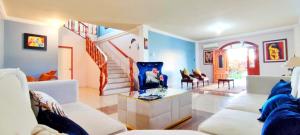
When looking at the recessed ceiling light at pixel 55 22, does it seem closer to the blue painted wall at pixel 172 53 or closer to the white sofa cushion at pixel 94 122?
the blue painted wall at pixel 172 53

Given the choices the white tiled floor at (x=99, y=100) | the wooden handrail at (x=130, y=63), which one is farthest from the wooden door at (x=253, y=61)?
the white tiled floor at (x=99, y=100)

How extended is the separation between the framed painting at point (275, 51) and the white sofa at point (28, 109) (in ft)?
23.3

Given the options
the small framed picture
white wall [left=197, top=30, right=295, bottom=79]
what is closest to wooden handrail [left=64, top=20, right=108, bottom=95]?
the small framed picture

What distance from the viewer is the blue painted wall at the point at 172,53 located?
6082mm

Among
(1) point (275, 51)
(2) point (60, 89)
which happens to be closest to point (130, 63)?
(2) point (60, 89)

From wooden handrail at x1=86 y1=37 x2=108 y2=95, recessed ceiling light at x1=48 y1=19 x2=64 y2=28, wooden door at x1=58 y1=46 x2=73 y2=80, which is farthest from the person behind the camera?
wooden door at x1=58 y1=46 x2=73 y2=80

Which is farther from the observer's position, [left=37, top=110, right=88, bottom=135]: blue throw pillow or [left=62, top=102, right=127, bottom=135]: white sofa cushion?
[left=62, top=102, right=127, bottom=135]: white sofa cushion

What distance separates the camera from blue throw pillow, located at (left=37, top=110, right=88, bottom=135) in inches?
40.3

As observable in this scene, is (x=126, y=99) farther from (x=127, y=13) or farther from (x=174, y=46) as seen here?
(x=174, y=46)

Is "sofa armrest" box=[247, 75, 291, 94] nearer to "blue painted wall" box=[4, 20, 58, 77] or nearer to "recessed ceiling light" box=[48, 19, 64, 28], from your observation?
"recessed ceiling light" box=[48, 19, 64, 28]

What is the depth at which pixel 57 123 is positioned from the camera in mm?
1036

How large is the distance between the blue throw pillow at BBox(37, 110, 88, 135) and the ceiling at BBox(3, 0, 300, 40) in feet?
9.73

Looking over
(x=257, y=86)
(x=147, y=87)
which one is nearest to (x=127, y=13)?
(x=147, y=87)

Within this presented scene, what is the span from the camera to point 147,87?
3561mm
